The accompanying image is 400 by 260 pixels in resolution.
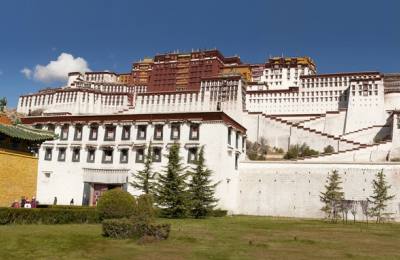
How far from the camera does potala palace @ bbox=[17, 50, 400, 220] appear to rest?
38.9 m

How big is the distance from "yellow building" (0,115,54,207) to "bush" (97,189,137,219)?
543 centimetres

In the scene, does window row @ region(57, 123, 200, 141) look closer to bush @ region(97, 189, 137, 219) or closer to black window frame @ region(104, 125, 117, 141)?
black window frame @ region(104, 125, 117, 141)

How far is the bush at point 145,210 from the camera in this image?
59.8 ft

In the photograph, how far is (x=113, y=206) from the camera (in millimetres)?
21859

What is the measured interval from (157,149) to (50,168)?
1118 centimetres

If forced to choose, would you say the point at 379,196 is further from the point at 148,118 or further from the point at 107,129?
the point at 107,129

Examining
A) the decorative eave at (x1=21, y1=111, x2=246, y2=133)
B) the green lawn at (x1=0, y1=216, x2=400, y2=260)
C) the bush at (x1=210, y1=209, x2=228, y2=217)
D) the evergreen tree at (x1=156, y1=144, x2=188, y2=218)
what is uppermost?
the decorative eave at (x1=21, y1=111, x2=246, y2=133)

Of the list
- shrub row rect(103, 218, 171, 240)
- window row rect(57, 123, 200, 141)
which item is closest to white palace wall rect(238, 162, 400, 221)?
window row rect(57, 123, 200, 141)

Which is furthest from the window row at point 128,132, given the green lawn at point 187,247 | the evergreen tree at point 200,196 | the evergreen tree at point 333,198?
the green lawn at point 187,247

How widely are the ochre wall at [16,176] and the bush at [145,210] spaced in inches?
321

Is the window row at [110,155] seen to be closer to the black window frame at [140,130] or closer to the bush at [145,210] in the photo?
the black window frame at [140,130]

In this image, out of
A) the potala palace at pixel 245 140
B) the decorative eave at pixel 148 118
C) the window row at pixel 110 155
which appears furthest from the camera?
the window row at pixel 110 155

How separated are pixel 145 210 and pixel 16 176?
9283mm

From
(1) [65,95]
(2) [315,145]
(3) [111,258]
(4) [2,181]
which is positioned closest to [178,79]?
(1) [65,95]
